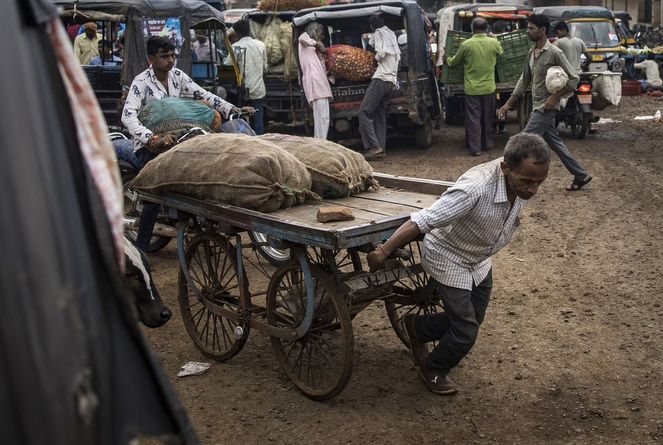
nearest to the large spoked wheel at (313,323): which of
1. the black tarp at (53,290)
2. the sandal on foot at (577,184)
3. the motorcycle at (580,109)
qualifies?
the black tarp at (53,290)

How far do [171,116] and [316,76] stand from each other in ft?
19.9

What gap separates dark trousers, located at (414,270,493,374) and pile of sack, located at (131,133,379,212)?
919mm

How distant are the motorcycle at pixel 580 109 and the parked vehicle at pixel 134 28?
5134mm

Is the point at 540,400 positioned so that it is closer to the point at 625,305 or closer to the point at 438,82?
the point at 625,305

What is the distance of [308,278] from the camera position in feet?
13.2

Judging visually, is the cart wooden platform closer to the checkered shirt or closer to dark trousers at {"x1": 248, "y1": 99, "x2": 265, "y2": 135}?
the checkered shirt

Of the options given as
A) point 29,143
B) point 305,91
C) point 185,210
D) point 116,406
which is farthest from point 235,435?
point 305,91

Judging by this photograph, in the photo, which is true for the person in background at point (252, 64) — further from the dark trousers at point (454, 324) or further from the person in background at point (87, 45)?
the dark trousers at point (454, 324)

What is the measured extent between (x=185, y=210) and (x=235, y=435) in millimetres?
1389

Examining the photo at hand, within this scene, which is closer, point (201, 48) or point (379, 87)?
point (379, 87)

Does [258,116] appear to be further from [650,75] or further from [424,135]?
[650,75]

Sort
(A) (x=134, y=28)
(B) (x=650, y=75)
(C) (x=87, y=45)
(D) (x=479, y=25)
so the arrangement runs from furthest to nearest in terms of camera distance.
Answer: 1. (B) (x=650, y=75)
2. (C) (x=87, y=45)
3. (D) (x=479, y=25)
4. (A) (x=134, y=28)

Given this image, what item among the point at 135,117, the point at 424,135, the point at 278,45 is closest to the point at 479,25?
the point at 424,135

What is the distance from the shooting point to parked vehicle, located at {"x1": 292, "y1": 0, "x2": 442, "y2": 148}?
1194 centimetres
